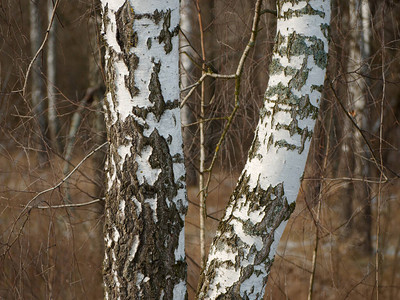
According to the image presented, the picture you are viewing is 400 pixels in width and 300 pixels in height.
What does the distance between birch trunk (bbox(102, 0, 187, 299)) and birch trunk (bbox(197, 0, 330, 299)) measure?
22cm

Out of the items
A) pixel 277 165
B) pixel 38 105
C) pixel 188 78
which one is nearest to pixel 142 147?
pixel 277 165

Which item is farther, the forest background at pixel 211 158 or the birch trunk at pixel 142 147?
the forest background at pixel 211 158

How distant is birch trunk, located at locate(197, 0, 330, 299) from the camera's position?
163cm

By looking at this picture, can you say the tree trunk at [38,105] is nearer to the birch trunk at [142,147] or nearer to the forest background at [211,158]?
the forest background at [211,158]

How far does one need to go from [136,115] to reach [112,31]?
309mm

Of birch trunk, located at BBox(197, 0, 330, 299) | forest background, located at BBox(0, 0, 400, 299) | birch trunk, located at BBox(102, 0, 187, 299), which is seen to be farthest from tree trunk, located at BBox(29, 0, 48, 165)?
birch trunk, located at BBox(197, 0, 330, 299)

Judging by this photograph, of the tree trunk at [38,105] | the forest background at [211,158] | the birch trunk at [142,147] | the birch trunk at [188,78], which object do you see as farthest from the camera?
the birch trunk at [188,78]

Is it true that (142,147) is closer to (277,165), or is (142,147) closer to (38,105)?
(277,165)

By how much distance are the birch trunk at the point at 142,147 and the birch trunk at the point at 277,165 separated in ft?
0.72

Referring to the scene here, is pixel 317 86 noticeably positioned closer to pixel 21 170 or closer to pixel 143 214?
pixel 143 214

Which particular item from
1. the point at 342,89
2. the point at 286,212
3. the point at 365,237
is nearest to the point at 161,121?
the point at 286,212

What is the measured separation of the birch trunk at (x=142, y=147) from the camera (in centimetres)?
162

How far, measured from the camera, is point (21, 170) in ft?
9.64

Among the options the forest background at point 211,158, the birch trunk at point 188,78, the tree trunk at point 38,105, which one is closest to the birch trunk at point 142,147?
the forest background at point 211,158
